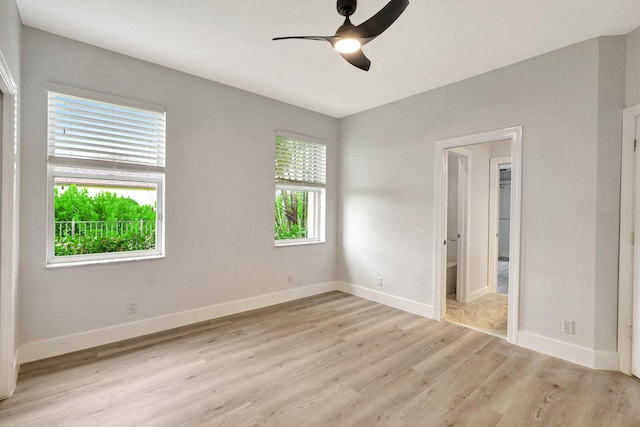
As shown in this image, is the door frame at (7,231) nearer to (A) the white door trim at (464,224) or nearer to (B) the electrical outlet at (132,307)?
(B) the electrical outlet at (132,307)

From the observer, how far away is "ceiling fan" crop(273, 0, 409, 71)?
5.52ft

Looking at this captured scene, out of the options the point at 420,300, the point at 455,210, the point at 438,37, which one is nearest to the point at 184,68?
the point at 438,37

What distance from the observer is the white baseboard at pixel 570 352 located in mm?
2529

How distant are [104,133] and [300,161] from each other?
241 centimetres

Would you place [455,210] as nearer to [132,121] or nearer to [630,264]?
[630,264]

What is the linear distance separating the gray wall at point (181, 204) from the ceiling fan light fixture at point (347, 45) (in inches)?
82.0

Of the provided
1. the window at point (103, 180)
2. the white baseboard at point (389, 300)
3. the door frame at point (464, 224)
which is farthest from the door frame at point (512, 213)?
the window at point (103, 180)

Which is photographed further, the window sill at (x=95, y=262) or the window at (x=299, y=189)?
the window at (x=299, y=189)

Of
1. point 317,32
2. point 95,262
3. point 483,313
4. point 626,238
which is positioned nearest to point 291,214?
point 95,262

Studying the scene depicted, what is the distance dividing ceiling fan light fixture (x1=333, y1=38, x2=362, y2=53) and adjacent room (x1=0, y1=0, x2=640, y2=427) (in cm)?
2

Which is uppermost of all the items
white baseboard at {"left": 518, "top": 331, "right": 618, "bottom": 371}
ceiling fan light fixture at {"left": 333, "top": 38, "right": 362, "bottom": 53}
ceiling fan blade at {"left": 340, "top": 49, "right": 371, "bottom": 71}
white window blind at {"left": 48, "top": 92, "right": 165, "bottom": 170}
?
ceiling fan blade at {"left": 340, "top": 49, "right": 371, "bottom": 71}

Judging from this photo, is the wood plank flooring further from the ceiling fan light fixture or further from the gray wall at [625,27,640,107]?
the ceiling fan light fixture

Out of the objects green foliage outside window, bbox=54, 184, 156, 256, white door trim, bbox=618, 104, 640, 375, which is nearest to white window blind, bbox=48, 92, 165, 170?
green foliage outside window, bbox=54, 184, 156, 256

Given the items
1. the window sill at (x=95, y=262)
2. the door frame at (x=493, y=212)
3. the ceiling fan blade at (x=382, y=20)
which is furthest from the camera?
the door frame at (x=493, y=212)
